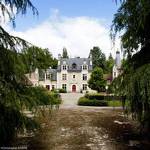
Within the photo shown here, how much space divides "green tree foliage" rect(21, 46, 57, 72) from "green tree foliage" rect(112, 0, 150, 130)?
11.8ft

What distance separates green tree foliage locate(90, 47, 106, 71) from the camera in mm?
83812

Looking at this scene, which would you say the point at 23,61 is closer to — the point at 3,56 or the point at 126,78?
the point at 3,56

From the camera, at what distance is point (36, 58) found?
642cm

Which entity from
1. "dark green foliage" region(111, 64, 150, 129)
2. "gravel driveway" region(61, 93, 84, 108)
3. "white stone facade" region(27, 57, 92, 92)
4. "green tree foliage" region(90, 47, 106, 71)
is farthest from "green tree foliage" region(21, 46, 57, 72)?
"green tree foliage" region(90, 47, 106, 71)

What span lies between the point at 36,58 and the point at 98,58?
81208 millimetres

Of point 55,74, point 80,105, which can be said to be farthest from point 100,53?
point 80,105

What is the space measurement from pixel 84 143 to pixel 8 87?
5578 millimetres

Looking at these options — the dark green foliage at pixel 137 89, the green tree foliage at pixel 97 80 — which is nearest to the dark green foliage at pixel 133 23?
the dark green foliage at pixel 137 89

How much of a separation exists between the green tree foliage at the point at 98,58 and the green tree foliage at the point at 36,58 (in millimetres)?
75116

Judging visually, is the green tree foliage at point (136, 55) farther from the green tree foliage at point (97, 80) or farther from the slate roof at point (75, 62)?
the slate roof at point (75, 62)

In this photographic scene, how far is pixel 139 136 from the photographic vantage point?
1241 cm

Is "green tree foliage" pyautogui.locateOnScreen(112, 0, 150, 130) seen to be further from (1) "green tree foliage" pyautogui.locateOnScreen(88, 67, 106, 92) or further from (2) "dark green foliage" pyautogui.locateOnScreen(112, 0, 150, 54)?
(1) "green tree foliage" pyautogui.locateOnScreen(88, 67, 106, 92)

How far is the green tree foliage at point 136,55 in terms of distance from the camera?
9.19m

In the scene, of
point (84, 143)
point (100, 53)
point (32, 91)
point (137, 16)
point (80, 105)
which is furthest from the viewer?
point (100, 53)
